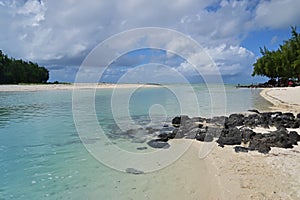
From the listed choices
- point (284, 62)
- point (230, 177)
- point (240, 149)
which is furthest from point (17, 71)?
point (230, 177)

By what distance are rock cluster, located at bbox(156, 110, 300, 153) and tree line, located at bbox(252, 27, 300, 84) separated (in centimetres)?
3989

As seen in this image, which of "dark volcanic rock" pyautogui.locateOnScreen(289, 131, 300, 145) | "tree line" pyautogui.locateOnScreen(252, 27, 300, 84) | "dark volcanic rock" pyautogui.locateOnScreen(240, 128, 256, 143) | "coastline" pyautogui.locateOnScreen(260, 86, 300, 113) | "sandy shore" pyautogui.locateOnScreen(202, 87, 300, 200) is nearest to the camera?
"sandy shore" pyautogui.locateOnScreen(202, 87, 300, 200)

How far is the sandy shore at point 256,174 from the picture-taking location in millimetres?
5852

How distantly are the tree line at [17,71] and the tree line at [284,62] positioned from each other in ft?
227

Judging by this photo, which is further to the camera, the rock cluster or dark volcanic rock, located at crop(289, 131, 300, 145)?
dark volcanic rock, located at crop(289, 131, 300, 145)

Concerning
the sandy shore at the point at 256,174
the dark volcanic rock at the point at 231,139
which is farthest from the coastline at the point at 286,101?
the sandy shore at the point at 256,174

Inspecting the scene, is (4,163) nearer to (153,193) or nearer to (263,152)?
(153,193)

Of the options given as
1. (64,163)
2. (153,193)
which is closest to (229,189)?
(153,193)

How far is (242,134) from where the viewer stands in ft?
35.2

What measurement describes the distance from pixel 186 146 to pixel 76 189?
5224 mm

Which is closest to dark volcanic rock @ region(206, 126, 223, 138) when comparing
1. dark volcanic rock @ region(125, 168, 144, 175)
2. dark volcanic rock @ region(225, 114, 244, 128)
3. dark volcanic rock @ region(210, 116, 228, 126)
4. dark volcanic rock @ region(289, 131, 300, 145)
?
dark volcanic rock @ region(225, 114, 244, 128)

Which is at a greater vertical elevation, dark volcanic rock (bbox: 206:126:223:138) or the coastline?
the coastline

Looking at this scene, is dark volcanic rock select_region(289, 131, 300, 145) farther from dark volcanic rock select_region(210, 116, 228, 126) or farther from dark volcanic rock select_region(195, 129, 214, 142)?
dark volcanic rock select_region(210, 116, 228, 126)

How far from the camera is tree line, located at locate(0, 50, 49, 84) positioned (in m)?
71.9
